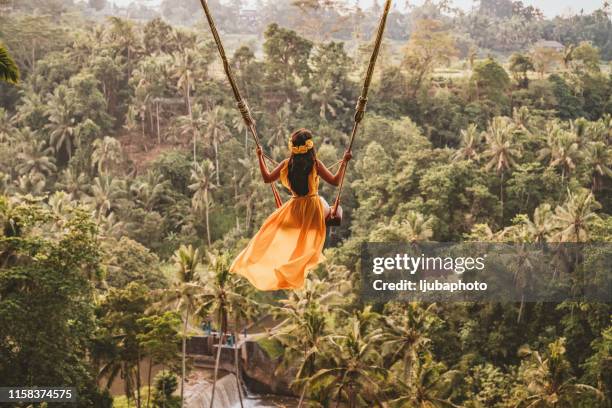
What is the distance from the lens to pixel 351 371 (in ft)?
61.4

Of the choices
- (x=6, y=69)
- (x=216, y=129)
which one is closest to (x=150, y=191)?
(x=216, y=129)

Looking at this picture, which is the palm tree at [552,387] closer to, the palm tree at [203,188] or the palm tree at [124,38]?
the palm tree at [203,188]

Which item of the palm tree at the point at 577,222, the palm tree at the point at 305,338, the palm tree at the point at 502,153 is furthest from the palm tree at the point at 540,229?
the palm tree at the point at 305,338

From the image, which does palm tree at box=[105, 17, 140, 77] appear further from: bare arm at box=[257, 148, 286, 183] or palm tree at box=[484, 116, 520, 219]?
bare arm at box=[257, 148, 286, 183]

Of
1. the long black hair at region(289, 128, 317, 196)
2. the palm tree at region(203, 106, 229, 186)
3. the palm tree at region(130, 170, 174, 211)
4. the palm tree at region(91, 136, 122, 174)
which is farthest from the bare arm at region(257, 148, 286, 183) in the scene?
the palm tree at region(91, 136, 122, 174)

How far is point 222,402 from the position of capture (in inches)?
873

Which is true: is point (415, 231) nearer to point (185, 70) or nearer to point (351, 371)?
point (351, 371)

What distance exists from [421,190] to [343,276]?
5892mm

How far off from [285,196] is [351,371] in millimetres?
15791

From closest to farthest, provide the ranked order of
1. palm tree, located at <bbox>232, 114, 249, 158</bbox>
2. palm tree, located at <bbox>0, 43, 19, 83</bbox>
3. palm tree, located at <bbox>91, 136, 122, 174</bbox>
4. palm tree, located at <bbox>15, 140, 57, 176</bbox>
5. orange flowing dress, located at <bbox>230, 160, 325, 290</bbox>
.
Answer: orange flowing dress, located at <bbox>230, 160, 325, 290</bbox> < palm tree, located at <bbox>0, 43, 19, 83</bbox> < palm tree, located at <bbox>15, 140, 57, 176</bbox> < palm tree, located at <bbox>91, 136, 122, 174</bbox> < palm tree, located at <bbox>232, 114, 249, 158</bbox>

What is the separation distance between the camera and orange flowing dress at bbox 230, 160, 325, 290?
431 centimetres

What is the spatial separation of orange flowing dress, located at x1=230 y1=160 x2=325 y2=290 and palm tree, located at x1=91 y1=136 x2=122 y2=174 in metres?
31.4

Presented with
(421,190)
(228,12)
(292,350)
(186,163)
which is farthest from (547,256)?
Answer: (228,12)

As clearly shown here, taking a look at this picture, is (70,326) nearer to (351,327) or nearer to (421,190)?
(351,327)
